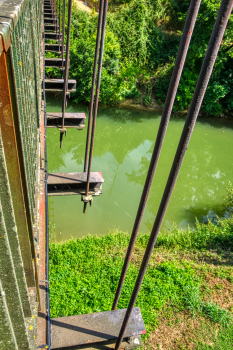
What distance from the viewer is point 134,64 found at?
14.8 m

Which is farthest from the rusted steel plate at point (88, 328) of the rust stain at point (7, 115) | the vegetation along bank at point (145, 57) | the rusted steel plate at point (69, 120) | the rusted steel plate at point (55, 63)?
the vegetation along bank at point (145, 57)

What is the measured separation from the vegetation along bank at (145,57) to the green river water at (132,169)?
0.91 m

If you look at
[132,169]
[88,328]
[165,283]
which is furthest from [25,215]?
[132,169]

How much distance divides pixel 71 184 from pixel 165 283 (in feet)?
9.71

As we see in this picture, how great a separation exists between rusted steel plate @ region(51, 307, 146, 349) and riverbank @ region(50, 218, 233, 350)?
9.38ft

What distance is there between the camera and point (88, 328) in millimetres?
1979

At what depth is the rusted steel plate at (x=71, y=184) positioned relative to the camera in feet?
12.1

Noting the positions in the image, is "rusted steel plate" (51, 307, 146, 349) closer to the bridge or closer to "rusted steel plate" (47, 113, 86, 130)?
the bridge

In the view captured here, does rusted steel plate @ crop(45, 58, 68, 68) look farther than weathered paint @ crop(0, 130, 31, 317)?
Yes

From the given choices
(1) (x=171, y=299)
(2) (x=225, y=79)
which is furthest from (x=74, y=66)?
(1) (x=171, y=299)

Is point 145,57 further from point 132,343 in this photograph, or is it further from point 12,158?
point 12,158

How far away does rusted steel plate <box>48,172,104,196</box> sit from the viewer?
3.69 meters

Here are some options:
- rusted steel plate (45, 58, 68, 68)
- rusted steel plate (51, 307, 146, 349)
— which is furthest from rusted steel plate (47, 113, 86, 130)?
rusted steel plate (51, 307, 146, 349)

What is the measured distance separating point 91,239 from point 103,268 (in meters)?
0.87
